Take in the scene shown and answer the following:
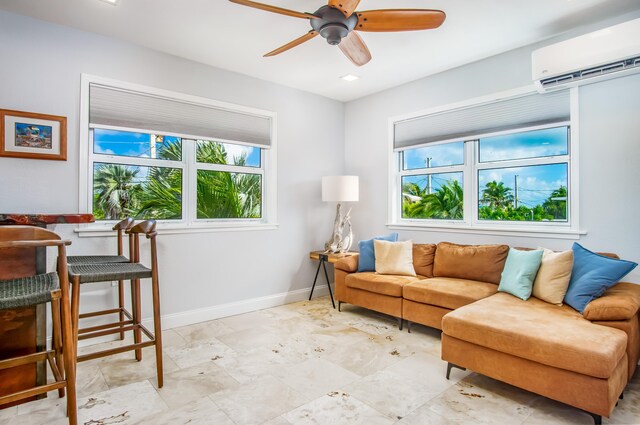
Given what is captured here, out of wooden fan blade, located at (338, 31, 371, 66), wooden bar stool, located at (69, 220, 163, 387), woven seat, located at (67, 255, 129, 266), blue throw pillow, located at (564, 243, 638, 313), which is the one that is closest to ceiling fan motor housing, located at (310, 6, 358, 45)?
wooden fan blade, located at (338, 31, 371, 66)

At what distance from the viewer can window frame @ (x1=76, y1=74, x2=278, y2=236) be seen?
9.87 feet

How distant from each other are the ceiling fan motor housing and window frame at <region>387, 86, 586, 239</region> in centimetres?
197

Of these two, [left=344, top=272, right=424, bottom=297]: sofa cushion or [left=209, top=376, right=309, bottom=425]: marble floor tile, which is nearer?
[left=209, top=376, right=309, bottom=425]: marble floor tile

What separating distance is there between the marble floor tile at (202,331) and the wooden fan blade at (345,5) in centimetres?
281

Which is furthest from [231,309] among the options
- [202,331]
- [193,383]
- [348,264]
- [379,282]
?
[379,282]

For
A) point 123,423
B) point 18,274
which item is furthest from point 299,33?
point 123,423

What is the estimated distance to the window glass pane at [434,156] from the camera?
Answer: 3975mm

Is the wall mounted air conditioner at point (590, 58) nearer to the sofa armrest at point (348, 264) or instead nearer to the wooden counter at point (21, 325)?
the sofa armrest at point (348, 264)

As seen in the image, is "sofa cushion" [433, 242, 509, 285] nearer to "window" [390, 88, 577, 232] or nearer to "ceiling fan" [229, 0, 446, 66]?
"window" [390, 88, 577, 232]

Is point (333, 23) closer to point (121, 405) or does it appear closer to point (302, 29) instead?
point (302, 29)

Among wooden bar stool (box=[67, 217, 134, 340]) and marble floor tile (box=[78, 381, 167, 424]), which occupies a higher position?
wooden bar stool (box=[67, 217, 134, 340])

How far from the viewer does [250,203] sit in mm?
4238

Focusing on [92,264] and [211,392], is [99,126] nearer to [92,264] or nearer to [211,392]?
[92,264]

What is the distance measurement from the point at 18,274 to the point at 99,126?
61.6 inches
